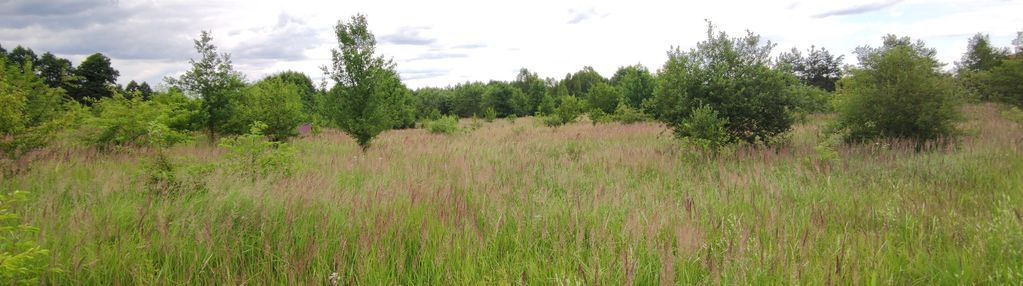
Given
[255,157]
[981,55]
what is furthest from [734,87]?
[981,55]

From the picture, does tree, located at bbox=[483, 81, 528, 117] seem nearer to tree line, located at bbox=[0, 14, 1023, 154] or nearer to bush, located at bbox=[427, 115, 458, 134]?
bush, located at bbox=[427, 115, 458, 134]

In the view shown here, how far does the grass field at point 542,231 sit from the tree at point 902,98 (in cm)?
336

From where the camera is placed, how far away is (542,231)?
3439 millimetres

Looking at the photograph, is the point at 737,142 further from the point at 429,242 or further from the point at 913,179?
the point at 429,242

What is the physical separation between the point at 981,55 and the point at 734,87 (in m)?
32.0

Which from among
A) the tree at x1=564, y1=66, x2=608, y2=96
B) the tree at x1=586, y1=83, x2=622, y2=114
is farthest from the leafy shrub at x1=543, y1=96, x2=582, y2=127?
the tree at x1=564, y1=66, x2=608, y2=96

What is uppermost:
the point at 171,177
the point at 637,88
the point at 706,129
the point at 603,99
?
the point at 637,88

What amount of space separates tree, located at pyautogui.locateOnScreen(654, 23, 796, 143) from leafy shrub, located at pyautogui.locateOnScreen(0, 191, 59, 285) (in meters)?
9.29

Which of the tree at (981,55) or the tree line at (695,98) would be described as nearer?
the tree line at (695,98)

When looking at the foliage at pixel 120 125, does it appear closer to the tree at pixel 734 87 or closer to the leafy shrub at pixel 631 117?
the tree at pixel 734 87

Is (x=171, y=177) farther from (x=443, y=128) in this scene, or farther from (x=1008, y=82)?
(x=1008, y=82)

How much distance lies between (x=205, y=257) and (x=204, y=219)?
2.86 feet

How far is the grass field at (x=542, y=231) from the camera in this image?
268cm

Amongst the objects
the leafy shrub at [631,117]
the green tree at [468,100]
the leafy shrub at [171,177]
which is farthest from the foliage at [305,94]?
the green tree at [468,100]
